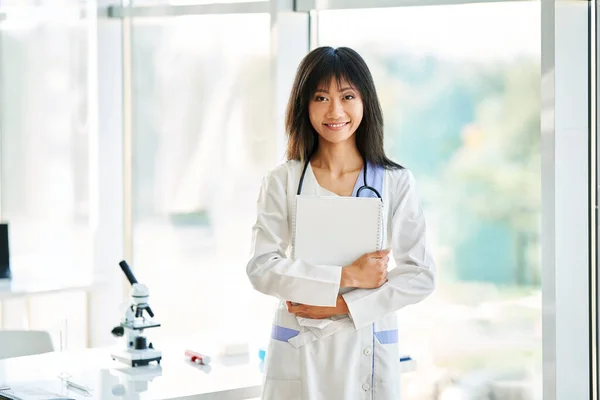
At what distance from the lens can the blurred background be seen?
3.05 m

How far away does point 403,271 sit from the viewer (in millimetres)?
2086

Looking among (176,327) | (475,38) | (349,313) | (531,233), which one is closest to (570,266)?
(531,233)

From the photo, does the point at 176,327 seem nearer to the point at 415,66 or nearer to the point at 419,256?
the point at 415,66

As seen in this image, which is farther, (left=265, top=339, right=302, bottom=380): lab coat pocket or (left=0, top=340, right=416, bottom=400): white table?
(left=0, top=340, right=416, bottom=400): white table

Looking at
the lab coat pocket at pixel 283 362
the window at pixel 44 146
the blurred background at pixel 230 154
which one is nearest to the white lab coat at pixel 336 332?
the lab coat pocket at pixel 283 362

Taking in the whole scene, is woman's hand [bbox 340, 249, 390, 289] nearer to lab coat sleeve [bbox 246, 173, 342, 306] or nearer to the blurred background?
lab coat sleeve [bbox 246, 173, 342, 306]

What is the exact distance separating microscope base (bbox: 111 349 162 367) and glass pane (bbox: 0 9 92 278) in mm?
1841

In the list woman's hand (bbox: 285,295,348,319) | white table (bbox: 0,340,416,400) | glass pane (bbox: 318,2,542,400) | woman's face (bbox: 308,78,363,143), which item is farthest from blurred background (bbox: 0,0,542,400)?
woman's face (bbox: 308,78,363,143)

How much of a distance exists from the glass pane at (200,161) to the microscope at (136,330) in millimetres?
1237

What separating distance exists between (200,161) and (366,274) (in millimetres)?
2206

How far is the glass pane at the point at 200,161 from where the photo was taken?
12.7 feet

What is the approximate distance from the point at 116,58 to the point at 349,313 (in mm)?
2756

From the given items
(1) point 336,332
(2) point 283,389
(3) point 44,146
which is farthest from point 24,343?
(3) point 44,146

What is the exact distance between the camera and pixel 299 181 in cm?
214
